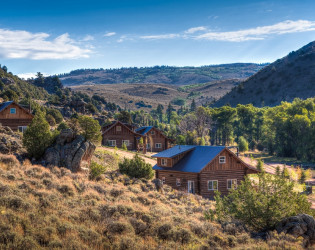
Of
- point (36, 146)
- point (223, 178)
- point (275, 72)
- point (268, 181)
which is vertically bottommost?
point (223, 178)

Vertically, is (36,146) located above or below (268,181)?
above

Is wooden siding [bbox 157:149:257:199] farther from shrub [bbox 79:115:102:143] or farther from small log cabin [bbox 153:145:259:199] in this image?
shrub [bbox 79:115:102:143]

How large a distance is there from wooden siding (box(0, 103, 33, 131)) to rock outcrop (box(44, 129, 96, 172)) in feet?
73.5

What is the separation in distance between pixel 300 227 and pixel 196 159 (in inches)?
798

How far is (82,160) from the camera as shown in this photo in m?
26.2

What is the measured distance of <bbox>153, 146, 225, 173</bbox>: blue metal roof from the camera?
3309 cm

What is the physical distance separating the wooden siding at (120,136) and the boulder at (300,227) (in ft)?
163

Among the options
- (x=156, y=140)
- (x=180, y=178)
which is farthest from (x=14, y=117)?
(x=156, y=140)

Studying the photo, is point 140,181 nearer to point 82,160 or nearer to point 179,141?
point 82,160

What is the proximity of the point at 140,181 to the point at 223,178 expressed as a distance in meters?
10.9

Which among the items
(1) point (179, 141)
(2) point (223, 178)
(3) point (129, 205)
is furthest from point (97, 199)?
(1) point (179, 141)

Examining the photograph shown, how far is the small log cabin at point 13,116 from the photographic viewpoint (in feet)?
148

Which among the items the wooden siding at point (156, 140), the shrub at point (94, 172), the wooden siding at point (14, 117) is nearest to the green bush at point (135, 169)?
the shrub at point (94, 172)

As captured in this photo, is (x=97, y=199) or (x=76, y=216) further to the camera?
(x=97, y=199)
